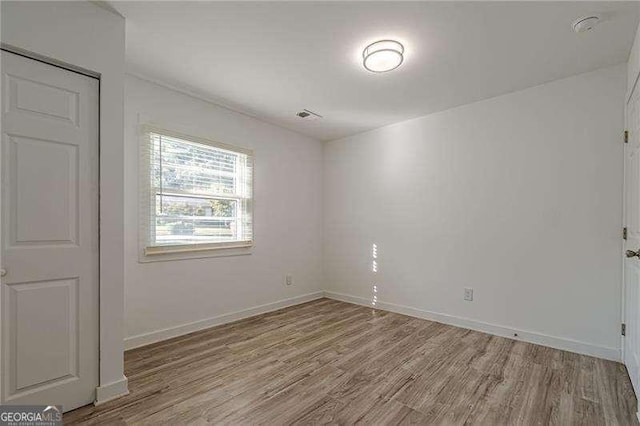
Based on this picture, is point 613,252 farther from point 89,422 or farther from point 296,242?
point 89,422

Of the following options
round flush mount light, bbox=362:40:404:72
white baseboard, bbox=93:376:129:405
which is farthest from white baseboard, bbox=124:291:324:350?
round flush mount light, bbox=362:40:404:72

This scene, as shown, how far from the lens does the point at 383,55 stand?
236cm

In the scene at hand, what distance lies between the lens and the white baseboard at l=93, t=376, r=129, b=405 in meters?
1.93

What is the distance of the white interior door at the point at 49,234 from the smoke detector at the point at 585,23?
3.23 meters

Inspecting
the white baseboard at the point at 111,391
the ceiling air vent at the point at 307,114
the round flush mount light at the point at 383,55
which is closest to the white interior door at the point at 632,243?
the round flush mount light at the point at 383,55

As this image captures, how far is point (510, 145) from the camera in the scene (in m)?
3.12

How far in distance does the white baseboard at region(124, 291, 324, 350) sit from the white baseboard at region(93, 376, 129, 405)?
0.83 m

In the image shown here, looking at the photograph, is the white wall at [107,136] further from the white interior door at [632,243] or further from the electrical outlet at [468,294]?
the white interior door at [632,243]

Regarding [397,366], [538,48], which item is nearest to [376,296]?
[397,366]

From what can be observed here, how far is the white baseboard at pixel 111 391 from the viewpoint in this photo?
1935mm

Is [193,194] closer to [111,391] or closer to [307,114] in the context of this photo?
[307,114]

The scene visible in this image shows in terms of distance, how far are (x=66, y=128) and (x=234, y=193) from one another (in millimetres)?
1952

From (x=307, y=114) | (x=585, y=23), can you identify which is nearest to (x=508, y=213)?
(x=585, y=23)

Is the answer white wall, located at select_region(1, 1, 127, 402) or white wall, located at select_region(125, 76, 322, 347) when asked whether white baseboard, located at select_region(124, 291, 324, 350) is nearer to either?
white wall, located at select_region(125, 76, 322, 347)
